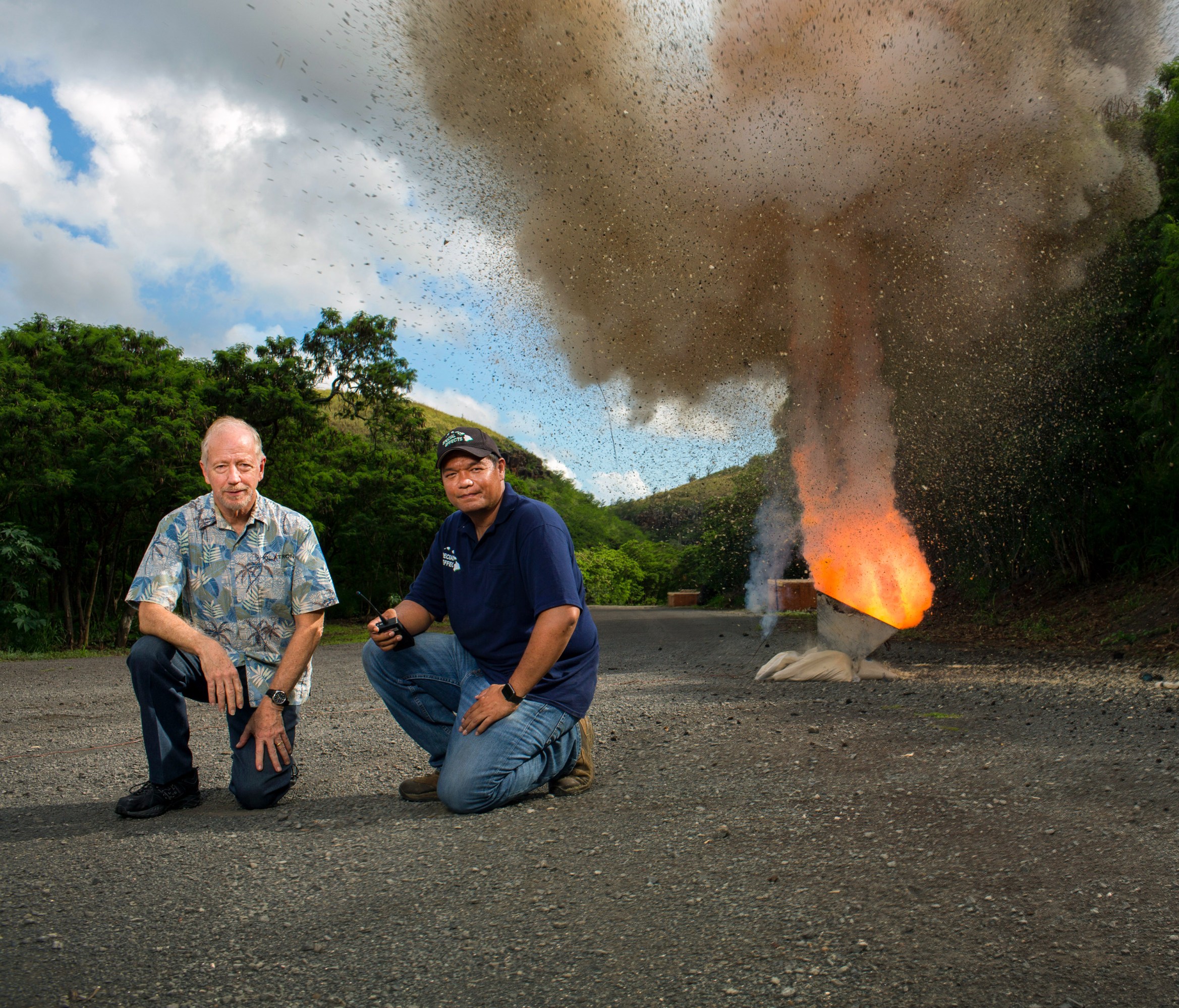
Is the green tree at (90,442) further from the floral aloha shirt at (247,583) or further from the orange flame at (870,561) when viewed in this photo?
the floral aloha shirt at (247,583)

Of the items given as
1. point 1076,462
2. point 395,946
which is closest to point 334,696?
point 395,946

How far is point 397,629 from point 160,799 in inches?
50.7

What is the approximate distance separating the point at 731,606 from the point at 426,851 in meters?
30.8

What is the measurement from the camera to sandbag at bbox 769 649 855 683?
7.72 m

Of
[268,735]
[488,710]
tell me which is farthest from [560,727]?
[268,735]

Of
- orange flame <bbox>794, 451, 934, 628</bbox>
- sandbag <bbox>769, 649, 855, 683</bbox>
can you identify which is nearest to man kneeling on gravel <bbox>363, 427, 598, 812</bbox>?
sandbag <bbox>769, 649, 855, 683</bbox>

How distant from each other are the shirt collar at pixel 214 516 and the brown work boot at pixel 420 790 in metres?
1.39

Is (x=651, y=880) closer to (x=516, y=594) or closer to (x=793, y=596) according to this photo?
(x=516, y=594)

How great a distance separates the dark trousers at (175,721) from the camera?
12.2 ft

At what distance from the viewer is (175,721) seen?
3764 millimetres

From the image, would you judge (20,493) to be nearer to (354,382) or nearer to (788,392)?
(354,382)

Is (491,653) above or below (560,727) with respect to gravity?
above

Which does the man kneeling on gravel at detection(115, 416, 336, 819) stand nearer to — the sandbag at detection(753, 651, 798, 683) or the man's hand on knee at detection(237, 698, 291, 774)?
the man's hand on knee at detection(237, 698, 291, 774)

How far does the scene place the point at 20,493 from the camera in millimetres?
15297
